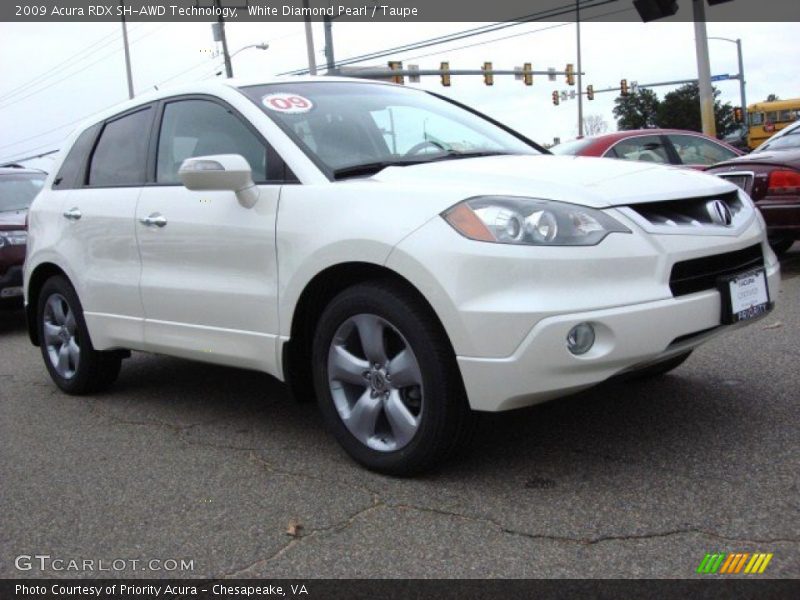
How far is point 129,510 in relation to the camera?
3.21 metres

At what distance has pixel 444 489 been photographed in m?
3.16

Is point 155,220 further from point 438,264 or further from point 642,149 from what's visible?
point 642,149

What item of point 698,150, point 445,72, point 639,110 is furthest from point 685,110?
point 698,150

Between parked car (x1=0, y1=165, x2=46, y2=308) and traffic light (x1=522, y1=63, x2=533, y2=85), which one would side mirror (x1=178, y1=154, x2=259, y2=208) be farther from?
traffic light (x1=522, y1=63, x2=533, y2=85)

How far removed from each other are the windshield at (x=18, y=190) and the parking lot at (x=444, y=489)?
4.99 metres

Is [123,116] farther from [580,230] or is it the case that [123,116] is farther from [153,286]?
[580,230]

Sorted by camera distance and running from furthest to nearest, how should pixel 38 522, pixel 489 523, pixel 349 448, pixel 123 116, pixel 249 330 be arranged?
pixel 123 116, pixel 249 330, pixel 349 448, pixel 38 522, pixel 489 523

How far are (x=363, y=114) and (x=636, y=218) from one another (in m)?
1.57

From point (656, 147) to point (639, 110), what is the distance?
3308 inches

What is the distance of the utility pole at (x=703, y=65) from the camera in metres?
15.0
